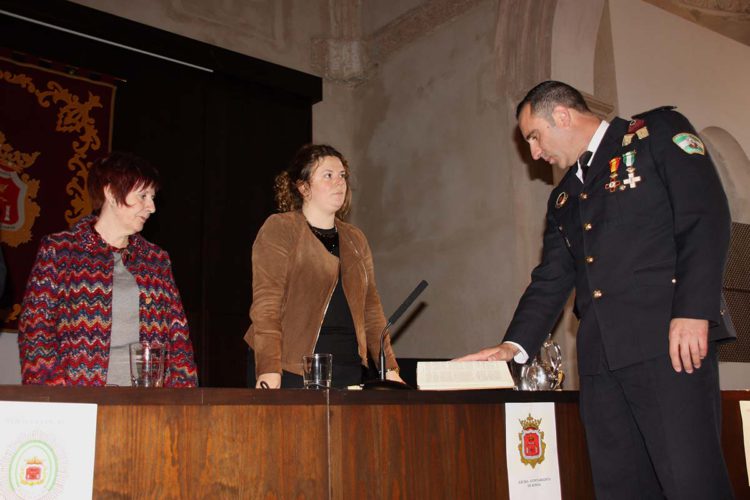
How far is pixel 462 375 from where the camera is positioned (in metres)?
2.00

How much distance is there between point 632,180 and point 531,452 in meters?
0.79

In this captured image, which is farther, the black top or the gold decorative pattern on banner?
the gold decorative pattern on banner

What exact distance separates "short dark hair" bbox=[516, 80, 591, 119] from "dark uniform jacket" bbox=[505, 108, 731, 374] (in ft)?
0.52

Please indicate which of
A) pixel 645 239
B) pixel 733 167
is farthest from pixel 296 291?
pixel 733 167

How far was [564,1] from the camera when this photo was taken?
17.3 ft

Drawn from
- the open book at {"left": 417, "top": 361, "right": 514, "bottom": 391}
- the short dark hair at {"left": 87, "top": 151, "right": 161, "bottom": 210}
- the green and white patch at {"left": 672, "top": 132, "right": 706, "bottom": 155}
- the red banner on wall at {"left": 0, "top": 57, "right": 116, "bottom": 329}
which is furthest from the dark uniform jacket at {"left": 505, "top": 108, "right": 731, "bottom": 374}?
the red banner on wall at {"left": 0, "top": 57, "right": 116, "bottom": 329}

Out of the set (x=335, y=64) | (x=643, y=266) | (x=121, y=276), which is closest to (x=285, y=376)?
(x=121, y=276)

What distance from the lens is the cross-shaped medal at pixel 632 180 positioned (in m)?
2.05

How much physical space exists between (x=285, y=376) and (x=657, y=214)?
1.29m

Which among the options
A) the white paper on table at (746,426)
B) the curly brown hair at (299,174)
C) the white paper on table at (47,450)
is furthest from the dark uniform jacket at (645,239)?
the white paper on table at (47,450)

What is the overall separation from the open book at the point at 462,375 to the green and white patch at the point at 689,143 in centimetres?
Result: 76

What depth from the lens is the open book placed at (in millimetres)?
1951

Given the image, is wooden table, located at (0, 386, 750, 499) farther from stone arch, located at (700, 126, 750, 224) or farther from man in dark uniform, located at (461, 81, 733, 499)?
stone arch, located at (700, 126, 750, 224)

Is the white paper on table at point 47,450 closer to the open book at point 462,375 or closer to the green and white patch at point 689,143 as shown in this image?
the open book at point 462,375
